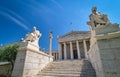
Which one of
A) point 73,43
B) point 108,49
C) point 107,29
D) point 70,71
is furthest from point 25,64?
point 73,43

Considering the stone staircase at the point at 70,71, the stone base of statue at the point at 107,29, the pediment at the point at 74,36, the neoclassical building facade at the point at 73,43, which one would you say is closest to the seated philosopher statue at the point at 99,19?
the stone base of statue at the point at 107,29

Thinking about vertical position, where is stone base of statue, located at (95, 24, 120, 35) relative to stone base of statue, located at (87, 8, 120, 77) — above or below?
above

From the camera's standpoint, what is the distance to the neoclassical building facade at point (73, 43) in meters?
24.2

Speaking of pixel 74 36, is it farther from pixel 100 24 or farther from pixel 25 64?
pixel 25 64

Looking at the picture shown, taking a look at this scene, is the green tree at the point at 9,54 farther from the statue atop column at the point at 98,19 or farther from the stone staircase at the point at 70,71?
Result: the statue atop column at the point at 98,19

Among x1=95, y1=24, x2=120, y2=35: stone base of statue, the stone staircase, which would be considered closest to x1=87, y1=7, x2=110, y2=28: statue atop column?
x1=95, y1=24, x2=120, y2=35: stone base of statue

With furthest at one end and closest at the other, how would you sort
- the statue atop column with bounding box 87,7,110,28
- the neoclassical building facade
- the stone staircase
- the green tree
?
the neoclassical building facade
the green tree
the stone staircase
the statue atop column with bounding box 87,7,110,28

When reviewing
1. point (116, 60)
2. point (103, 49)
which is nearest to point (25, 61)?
point (103, 49)

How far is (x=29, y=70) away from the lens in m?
5.22

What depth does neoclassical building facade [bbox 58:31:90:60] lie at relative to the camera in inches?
952

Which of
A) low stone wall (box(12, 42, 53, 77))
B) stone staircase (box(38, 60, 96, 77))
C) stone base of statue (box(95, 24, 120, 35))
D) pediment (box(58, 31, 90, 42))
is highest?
pediment (box(58, 31, 90, 42))

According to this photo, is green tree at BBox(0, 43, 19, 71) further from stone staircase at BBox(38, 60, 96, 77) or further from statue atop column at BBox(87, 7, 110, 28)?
statue atop column at BBox(87, 7, 110, 28)

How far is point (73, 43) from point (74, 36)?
105 inches

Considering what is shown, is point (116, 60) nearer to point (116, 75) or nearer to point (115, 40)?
point (116, 75)
